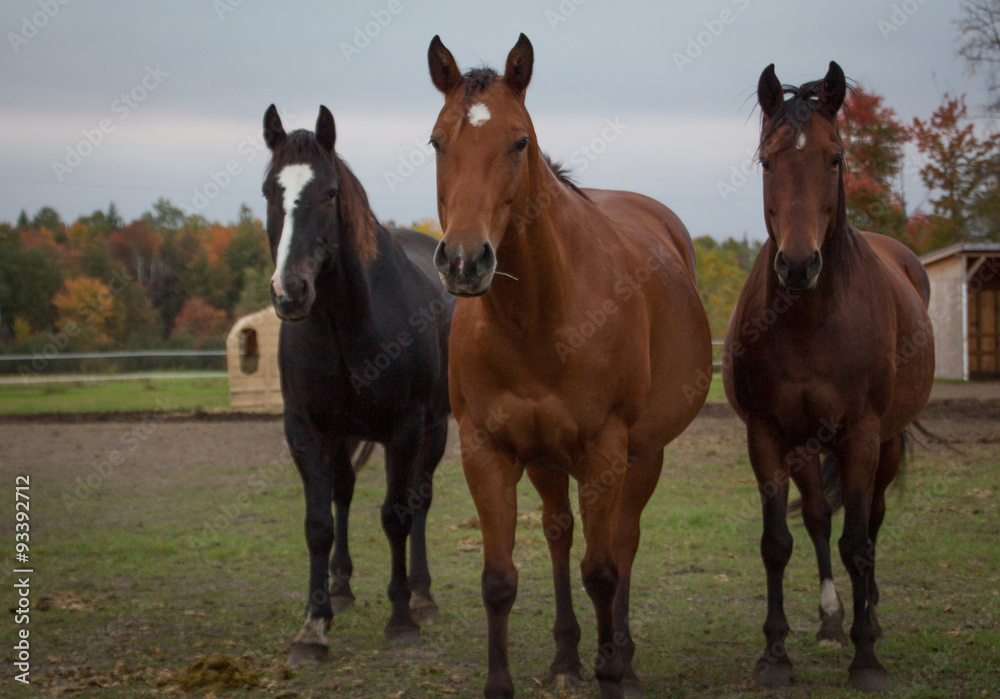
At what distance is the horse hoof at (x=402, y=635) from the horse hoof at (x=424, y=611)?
28 centimetres

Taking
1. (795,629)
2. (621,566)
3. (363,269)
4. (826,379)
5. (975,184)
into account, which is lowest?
(795,629)

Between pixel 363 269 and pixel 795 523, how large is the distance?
13.9ft

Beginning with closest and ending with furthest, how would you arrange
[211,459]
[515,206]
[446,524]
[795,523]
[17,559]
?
[515,206], [17,559], [795,523], [446,524], [211,459]

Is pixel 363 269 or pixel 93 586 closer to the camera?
pixel 363 269

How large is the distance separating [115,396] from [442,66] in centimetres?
1986

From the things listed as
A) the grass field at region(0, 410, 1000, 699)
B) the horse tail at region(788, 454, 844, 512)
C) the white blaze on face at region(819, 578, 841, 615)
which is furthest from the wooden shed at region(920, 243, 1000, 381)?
the white blaze on face at region(819, 578, 841, 615)

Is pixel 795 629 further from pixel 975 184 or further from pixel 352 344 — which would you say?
pixel 975 184

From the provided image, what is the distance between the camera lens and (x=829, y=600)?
4.58 metres

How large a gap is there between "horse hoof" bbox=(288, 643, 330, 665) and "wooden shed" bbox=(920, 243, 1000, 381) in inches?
849

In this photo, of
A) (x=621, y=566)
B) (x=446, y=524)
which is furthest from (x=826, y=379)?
(x=446, y=524)

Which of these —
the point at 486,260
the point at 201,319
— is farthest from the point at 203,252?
the point at 486,260

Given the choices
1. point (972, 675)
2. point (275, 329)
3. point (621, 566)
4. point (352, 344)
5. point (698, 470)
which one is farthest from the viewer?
point (275, 329)

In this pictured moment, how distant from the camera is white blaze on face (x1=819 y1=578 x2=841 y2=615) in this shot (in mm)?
4555

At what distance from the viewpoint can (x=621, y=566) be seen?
410 cm
